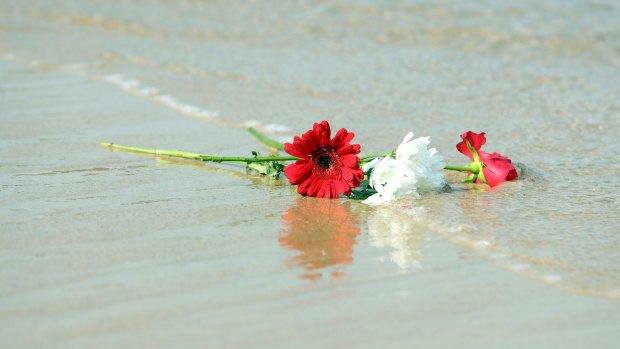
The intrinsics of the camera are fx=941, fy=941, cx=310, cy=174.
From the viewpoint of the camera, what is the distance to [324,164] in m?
3.05

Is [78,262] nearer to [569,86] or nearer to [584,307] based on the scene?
[584,307]

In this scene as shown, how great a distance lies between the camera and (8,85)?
562cm

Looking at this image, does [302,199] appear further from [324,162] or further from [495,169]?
[495,169]

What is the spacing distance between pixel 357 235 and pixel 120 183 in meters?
1.09

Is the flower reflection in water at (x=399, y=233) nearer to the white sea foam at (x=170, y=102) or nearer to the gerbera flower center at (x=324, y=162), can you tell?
the gerbera flower center at (x=324, y=162)

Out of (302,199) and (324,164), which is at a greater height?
(324,164)

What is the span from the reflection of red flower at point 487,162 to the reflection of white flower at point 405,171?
20 centimetres

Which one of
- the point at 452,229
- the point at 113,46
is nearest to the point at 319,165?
the point at 452,229

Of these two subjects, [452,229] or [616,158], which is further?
[616,158]

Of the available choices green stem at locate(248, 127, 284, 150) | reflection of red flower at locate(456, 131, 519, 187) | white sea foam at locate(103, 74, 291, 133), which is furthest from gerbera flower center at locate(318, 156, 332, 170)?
white sea foam at locate(103, 74, 291, 133)

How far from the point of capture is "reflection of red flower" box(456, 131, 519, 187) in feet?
10.4

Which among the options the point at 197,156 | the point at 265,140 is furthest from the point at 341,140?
the point at 265,140

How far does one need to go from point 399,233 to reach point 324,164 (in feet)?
1.34

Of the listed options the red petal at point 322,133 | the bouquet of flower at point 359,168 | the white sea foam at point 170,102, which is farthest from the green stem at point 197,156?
the white sea foam at point 170,102
